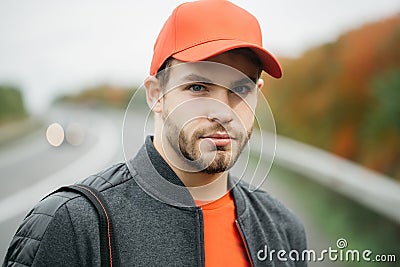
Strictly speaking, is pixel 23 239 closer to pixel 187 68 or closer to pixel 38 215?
pixel 38 215

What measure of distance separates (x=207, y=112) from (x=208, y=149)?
0.08 metres

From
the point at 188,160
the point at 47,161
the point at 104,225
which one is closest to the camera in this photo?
the point at 104,225

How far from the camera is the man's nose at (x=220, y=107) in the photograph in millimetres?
1251

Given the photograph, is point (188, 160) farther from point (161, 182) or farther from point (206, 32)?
point (206, 32)

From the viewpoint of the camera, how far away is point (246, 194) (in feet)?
4.96

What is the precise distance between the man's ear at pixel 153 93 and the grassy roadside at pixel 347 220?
4.72 ft

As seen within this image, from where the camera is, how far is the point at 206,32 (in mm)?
1288

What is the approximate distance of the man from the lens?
4.03ft

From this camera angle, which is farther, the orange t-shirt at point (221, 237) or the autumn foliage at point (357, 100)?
the autumn foliage at point (357, 100)

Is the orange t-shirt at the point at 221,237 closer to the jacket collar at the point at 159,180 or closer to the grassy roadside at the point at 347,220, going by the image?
the jacket collar at the point at 159,180

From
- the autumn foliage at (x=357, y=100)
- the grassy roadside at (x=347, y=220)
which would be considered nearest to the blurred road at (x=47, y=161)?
the grassy roadside at (x=347, y=220)

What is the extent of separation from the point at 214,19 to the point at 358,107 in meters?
1.77

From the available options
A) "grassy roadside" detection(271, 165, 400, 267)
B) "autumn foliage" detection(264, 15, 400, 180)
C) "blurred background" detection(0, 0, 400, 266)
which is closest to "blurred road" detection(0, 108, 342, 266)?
"blurred background" detection(0, 0, 400, 266)

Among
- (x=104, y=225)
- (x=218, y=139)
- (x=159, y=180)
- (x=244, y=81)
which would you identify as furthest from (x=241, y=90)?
(x=104, y=225)
